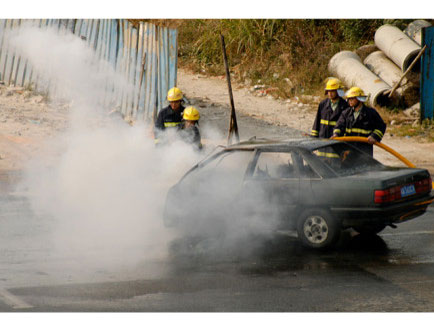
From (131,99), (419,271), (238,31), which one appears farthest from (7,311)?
(238,31)

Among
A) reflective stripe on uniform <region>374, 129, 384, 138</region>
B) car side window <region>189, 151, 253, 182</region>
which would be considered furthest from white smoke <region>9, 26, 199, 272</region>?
reflective stripe on uniform <region>374, 129, 384, 138</region>

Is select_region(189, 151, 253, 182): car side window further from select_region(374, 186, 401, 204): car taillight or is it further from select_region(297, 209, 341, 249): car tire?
select_region(374, 186, 401, 204): car taillight

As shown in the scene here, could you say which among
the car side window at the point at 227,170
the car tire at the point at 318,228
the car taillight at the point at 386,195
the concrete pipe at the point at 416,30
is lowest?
the car tire at the point at 318,228

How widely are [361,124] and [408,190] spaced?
8.81 feet

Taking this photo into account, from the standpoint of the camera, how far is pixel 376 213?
24.1 feet

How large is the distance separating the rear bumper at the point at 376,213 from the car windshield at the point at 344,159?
0.51m

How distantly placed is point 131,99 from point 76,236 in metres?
8.44

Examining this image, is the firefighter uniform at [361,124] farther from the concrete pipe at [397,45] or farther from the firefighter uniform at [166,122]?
the concrete pipe at [397,45]

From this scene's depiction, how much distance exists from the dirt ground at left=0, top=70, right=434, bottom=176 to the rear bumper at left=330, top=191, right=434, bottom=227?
6770mm

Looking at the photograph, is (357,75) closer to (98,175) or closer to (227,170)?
(98,175)

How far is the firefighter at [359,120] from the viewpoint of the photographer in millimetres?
10203


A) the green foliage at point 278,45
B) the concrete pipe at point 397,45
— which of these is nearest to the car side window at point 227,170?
the concrete pipe at point 397,45

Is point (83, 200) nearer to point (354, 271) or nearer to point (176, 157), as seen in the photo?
point (176, 157)

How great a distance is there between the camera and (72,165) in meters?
12.7
